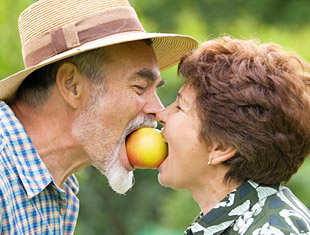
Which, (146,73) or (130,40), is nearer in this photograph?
(130,40)

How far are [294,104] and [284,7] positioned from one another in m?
12.4

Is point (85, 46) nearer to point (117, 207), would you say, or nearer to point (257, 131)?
point (257, 131)

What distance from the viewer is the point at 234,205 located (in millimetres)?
3074

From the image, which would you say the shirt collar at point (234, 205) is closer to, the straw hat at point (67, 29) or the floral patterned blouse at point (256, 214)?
the floral patterned blouse at point (256, 214)

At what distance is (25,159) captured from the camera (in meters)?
3.54

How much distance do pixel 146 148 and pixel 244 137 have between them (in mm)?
744

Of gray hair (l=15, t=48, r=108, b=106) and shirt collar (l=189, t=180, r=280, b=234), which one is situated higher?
gray hair (l=15, t=48, r=108, b=106)

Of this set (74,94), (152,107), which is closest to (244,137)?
(152,107)

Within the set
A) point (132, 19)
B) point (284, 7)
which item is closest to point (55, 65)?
point (132, 19)

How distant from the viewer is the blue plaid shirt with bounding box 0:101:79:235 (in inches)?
132

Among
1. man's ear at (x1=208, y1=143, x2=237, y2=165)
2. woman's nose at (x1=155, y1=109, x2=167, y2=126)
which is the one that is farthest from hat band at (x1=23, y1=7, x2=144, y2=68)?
man's ear at (x1=208, y1=143, x2=237, y2=165)

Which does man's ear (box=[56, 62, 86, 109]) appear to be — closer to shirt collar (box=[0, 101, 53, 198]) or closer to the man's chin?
shirt collar (box=[0, 101, 53, 198])

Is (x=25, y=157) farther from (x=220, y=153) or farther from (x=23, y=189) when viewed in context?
(x=220, y=153)

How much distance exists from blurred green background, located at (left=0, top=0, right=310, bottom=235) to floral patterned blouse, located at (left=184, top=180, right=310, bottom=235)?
1257 mm
